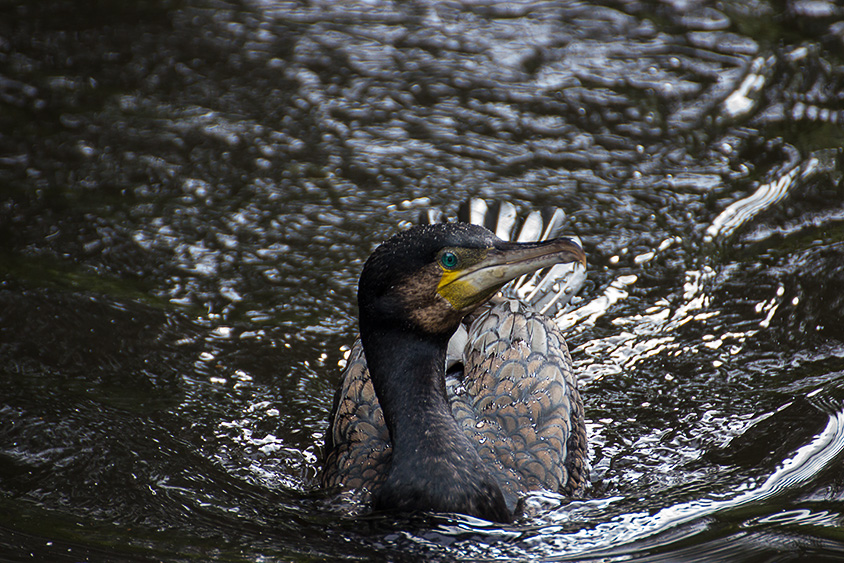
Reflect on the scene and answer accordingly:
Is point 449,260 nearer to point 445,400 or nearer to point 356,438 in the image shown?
point 445,400

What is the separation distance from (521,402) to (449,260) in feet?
3.91

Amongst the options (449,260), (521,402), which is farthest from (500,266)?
(521,402)

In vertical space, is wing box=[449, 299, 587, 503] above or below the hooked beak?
below

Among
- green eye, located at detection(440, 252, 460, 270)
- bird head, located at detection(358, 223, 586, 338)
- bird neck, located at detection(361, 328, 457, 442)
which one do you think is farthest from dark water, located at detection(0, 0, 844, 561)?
green eye, located at detection(440, 252, 460, 270)

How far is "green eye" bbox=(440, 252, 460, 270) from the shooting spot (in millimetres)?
3684

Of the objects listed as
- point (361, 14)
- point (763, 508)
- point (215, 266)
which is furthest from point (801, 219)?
point (361, 14)

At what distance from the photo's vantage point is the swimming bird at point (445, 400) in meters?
3.70

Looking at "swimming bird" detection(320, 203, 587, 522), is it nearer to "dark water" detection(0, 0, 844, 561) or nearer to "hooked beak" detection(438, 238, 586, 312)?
"hooked beak" detection(438, 238, 586, 312)

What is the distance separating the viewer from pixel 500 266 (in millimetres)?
3648

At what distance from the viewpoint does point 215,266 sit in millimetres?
6012

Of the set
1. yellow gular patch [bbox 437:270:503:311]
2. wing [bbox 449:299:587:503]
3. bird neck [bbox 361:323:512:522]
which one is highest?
yellow gular patch [bbox 437:270:503:311]

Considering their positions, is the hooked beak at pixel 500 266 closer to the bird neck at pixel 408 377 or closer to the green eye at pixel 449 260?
the green eye at pixel 449 260

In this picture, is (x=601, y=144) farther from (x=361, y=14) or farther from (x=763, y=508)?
(x=763, y=508)

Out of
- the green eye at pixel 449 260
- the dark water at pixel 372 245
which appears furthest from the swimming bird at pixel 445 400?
the dark water at pixel 372 245
